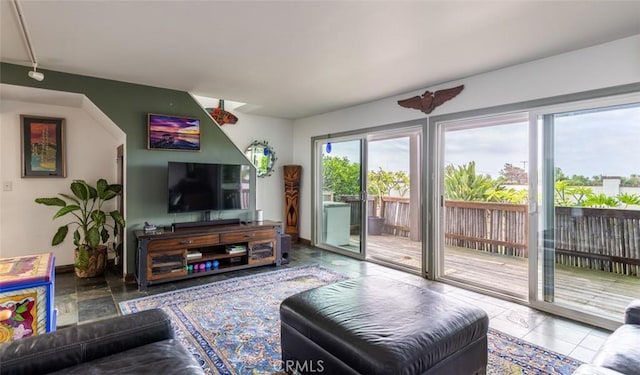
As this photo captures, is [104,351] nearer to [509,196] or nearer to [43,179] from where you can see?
[43,179]

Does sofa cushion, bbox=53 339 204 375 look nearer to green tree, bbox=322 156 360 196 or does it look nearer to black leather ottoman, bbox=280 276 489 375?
black leather ottoman, bbox=280 276 489 375

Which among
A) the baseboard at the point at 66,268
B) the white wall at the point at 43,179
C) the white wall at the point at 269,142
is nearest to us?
the white wall at the point at 43,179

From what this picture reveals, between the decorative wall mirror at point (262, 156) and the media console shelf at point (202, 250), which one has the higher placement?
the decorative wall mirror at point (262, 156)

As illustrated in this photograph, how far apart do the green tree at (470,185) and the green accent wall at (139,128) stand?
3458mm

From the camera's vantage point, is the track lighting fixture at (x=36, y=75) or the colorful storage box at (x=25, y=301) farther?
the track lighting fixture at (x=36, y=75)

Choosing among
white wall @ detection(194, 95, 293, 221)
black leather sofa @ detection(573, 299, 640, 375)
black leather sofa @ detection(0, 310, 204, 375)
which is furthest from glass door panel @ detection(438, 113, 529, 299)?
black leather sofa @ detection(0, 310, 204, 375)

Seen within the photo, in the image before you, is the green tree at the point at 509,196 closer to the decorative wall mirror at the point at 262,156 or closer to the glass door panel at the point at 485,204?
the glass door panel at the point at 485,204

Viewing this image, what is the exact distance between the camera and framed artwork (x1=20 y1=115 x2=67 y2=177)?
374 cm

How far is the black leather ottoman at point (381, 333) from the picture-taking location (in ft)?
4.85

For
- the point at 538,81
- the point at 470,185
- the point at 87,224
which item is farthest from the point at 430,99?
the point at 87,224

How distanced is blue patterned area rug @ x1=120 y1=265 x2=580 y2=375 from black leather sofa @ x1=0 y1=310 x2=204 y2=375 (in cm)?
70

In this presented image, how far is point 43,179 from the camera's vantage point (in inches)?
152

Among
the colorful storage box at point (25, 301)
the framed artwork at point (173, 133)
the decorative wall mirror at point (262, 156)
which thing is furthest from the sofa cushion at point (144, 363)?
the decorative wall mirror at point (262, 156)

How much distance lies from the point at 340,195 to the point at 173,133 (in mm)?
2627
